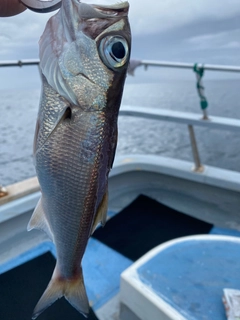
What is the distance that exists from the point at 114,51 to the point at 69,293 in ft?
2.67

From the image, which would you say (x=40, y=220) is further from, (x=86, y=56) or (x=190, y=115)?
(x=190, y=115)

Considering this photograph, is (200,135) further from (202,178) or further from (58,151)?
(58,151)

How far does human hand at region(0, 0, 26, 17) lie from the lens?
3.16ft

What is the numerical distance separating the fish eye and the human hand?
0.33 meters

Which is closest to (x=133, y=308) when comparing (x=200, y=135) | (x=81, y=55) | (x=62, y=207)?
(x=62, y=207)

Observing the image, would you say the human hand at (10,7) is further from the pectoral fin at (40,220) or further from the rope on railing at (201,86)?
the rope on railing at (201,86)

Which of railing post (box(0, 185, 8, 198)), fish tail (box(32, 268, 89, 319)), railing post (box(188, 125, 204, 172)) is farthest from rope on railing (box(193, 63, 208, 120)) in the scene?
fish tail (box(32, 268, 89, 319))

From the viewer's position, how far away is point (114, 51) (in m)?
0.88

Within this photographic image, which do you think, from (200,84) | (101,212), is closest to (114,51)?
(101,212)

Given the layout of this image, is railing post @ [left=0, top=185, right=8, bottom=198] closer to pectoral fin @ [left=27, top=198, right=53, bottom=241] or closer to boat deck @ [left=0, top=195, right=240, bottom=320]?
boat deck @ [left=0, top=195, right=240, bottom=320]

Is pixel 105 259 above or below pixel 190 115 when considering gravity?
below

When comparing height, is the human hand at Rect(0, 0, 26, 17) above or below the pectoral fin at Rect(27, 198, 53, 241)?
above

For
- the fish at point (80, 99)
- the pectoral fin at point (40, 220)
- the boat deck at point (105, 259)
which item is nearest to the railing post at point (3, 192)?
the boat deck at point (105, 259)

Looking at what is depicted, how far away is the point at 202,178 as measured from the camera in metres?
3.32
